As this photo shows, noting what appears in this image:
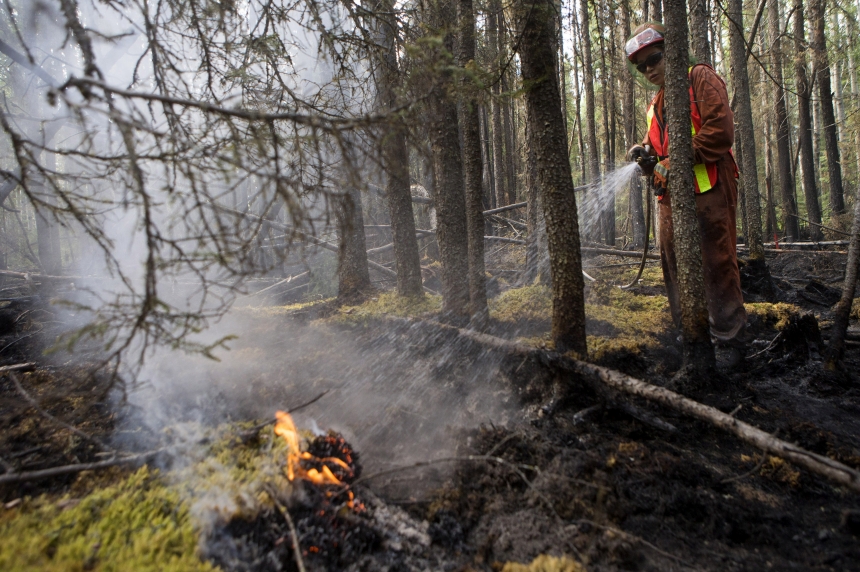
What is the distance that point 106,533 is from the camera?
227 centimetres

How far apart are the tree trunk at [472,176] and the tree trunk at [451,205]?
201 mm

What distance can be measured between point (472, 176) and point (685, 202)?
226cm

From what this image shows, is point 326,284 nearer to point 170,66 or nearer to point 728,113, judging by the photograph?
point 170,66

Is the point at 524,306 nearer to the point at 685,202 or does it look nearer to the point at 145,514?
the point at 685,202

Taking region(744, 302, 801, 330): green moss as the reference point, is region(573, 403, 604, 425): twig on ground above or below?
below

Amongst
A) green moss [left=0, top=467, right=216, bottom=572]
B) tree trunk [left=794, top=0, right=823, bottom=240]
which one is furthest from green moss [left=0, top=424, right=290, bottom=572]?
tree trunk [left=794, top=0, right=823, bottom=240]

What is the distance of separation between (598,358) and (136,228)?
4.01 metres

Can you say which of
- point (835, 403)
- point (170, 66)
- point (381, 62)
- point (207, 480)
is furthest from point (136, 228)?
point (835, 403)

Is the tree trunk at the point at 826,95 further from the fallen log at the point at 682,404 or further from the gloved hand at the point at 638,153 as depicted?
the fallen log at the point at 682,404

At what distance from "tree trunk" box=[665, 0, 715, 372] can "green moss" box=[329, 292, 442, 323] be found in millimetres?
3118

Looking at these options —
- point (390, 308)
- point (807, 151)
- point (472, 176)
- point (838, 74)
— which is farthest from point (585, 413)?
point (838, 74)

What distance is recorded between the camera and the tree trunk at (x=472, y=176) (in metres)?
5.00

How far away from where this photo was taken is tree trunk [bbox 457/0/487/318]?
5.00 m

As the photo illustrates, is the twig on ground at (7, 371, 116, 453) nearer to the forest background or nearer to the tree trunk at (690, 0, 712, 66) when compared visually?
the forest background
